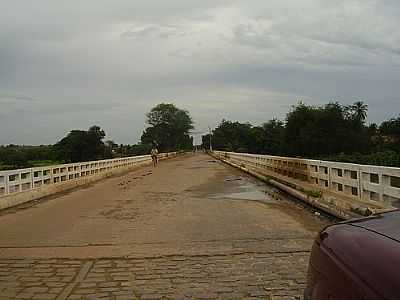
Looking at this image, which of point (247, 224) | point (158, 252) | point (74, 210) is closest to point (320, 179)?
point (247, 224)

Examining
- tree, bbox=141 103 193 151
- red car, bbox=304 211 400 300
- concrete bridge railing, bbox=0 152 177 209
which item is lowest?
concrete bridge railing, bbox=0 152 177 209

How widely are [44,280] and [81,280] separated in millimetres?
460

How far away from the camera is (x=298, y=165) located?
60.8 ft

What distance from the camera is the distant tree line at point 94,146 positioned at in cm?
4517

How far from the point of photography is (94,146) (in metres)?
53.5

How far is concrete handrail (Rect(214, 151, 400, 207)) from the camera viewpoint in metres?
9.66

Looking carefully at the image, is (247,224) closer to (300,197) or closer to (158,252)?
(158,252)

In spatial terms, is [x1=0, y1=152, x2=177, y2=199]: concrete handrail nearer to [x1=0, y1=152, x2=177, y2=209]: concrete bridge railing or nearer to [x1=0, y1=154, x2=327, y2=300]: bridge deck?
[x1=0, y1=152, x2=177, y2=209]: concrete bridge railing

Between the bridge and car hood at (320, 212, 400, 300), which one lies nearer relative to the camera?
car hood at (320, 212, 400, 300)

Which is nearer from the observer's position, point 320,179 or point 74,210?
point 74,210

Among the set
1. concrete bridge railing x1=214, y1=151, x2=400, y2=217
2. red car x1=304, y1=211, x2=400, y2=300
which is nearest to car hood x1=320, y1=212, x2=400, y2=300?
red car x1=304, y1=211, x2=400, y2=300

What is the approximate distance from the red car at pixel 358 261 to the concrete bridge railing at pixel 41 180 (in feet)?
41.3

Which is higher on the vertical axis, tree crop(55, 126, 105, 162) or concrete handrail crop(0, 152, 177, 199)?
tree crop(55, 126, 105, 162)

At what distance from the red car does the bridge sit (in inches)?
107
